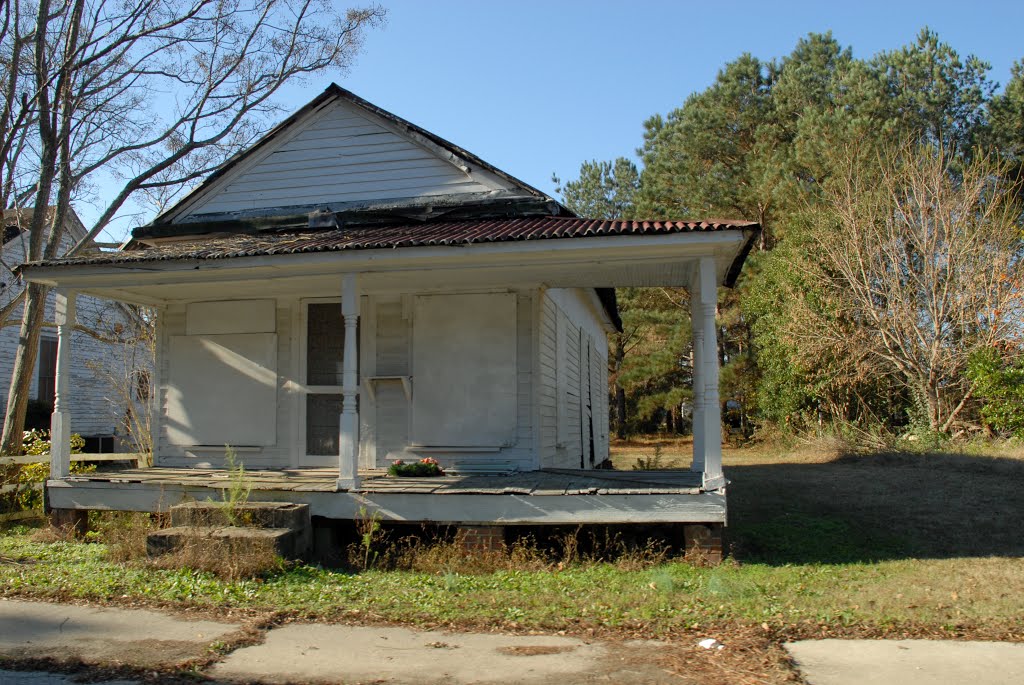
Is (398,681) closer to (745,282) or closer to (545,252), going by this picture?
(545,252)

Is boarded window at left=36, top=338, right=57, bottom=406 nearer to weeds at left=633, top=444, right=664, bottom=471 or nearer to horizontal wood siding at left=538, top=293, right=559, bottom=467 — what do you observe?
weeds at left=633, top=444, right=664, bottom=471

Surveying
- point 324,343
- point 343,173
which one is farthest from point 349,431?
point 343,173

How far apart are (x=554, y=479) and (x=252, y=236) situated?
17.4 feet

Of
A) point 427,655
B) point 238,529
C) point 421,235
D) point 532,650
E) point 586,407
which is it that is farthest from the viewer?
point 586,407

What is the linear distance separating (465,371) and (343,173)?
12.0 feet

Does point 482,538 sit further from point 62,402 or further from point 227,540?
point 62,402

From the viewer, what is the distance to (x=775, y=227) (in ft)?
83.1

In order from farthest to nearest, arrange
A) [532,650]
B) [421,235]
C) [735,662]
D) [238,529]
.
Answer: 1. [421,235]
2. [238,529]
3. [532,650]
4. [735,662]

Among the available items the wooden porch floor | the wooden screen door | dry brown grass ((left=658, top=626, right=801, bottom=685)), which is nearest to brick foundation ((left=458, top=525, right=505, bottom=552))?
the wooden porch floor

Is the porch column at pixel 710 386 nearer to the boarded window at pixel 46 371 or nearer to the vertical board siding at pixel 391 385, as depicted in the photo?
the vertical board siding at pixel 391 385

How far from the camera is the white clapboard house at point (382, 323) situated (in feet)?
25.6

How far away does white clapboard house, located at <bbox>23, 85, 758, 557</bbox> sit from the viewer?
7.81 m

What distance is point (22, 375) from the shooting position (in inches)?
533

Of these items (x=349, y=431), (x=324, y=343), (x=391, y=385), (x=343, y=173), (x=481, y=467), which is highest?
(x=343, y=173)
